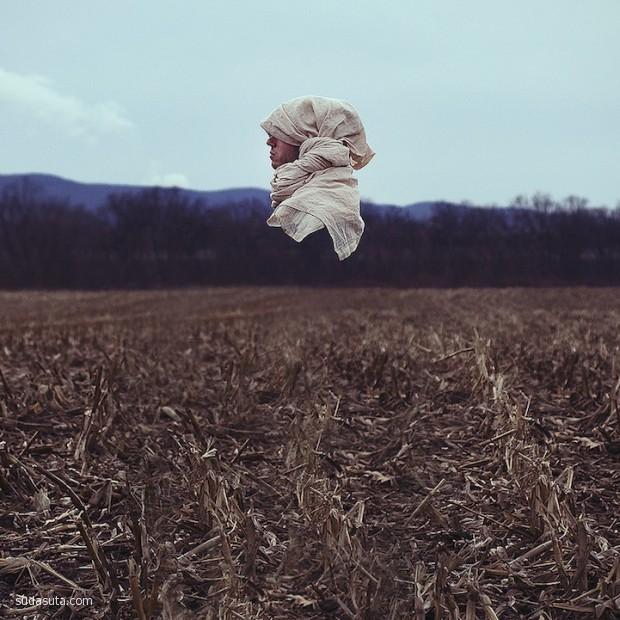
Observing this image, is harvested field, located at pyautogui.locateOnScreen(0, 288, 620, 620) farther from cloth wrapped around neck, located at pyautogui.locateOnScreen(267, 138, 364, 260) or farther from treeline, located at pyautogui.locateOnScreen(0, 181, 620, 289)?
treeline, located at pyautogui.locateOnScreen(0, 181, 620, 289)

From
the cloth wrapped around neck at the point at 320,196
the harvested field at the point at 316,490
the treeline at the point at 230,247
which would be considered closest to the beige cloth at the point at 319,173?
the cloth wrapped around neck at the point at 320,196

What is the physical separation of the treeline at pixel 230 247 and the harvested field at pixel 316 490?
99.4 feet

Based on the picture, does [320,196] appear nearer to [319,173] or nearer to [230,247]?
[319,173]

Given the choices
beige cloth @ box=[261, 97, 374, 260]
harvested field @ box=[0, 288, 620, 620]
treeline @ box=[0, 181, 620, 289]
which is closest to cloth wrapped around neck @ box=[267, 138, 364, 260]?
beige cloth @ box=[261, 97, 374, 260]

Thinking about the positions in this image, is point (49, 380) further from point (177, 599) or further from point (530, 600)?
point (530, 600)

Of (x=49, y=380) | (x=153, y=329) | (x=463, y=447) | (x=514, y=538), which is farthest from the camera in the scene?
(x=153, y=329)

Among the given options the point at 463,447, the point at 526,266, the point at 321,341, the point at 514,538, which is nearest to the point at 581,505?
the point at 514,538

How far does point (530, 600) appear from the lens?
3.62 meters

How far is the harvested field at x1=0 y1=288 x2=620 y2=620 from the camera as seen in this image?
3.52 meters

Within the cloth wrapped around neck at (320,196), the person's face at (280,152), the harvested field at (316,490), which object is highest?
the person's face at (280,152)

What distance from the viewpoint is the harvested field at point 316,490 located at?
3520 millimetres

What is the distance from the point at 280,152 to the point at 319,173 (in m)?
0.18

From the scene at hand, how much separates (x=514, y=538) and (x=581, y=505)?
2.54 ft

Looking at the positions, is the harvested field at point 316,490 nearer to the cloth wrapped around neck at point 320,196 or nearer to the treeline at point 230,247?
the cloth wrapped around neck at point 320,196
